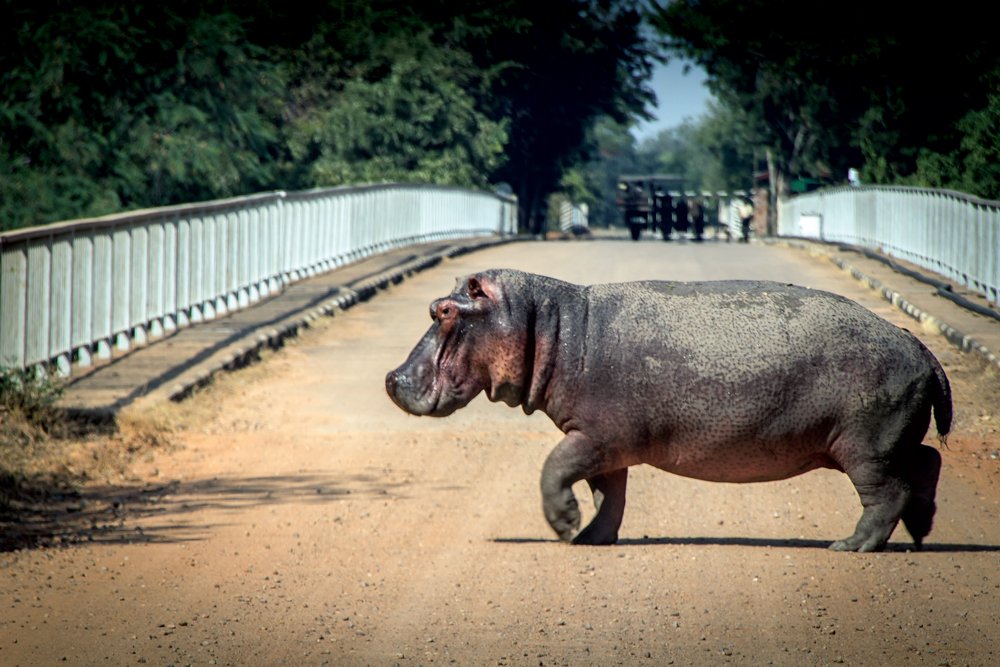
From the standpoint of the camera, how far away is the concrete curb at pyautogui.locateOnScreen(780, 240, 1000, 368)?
14.6m

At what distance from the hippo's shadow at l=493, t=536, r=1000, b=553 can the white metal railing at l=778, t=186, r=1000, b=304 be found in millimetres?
10537

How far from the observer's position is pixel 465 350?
7.57 metres

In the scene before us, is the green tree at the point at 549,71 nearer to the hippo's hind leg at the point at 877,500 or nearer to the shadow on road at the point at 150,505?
the shadow on road at the point at 150,505

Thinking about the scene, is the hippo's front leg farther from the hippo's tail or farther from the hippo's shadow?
the hippo's tail

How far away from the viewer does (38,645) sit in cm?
627

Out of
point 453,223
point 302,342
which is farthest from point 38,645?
point 453,223

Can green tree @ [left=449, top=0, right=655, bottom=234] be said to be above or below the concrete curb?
above

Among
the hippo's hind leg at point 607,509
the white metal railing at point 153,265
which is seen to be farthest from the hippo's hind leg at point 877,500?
the white metal railing at point 153,265

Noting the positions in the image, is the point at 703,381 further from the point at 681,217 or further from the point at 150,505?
the point at 681,217

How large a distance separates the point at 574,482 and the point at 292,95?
37438 mm

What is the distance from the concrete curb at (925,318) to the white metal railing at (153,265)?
833 centimetres

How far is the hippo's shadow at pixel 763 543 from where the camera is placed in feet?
25.5

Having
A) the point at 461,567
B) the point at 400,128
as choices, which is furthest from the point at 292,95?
the point at 461,567

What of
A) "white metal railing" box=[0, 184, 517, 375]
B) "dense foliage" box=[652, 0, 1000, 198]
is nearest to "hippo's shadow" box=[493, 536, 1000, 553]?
"white metal railing" box=[0, 184, 517, 375]
